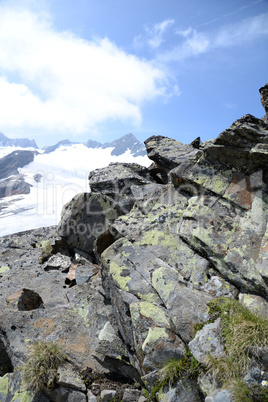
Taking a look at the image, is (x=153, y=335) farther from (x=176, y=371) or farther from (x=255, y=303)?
(x=255, y=303)

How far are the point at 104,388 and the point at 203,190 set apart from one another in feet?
27.1

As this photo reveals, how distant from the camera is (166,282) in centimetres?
809

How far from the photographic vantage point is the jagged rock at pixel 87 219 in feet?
52.9

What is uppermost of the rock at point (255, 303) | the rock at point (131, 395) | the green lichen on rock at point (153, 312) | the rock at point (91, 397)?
the rock at point (255, 303)

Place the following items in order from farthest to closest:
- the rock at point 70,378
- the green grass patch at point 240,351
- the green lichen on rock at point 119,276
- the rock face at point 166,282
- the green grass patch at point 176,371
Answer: the green lichen on rock at point 119,276 → the rock at point 70,378 → the rock face at point 166,282 → the green grass patch at point 176,371 → the green grass patch at point 240,351

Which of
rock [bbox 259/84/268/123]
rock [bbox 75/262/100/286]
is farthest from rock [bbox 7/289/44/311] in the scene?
rock [bbox 259/84/268/123]

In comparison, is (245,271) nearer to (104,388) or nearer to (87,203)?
(104,388)

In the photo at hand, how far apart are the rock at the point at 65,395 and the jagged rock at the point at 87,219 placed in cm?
944

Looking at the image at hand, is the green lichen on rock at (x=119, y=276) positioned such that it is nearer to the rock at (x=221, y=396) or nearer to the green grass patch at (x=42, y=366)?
the green grass patch at (x=42, y=366)

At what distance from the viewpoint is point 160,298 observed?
7715 mm

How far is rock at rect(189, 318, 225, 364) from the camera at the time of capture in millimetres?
5812

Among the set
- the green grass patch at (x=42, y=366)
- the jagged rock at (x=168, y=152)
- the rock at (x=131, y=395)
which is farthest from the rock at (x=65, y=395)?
the jagged rock at (x=168, y=152)

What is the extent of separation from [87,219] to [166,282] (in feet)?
30.4

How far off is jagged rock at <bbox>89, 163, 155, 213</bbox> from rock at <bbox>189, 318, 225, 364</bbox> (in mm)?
10351
